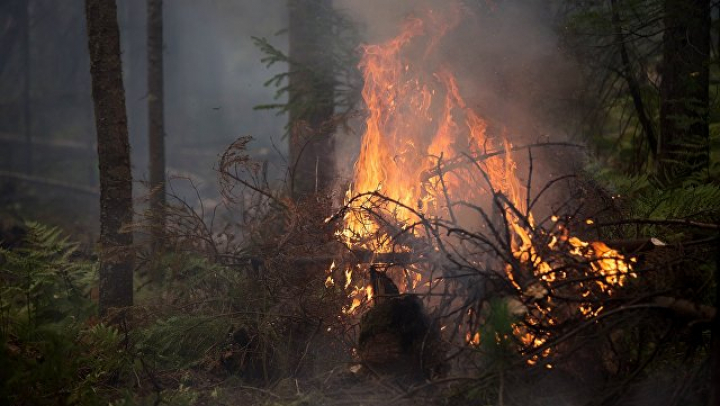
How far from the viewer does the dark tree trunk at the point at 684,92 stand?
6.35 metres

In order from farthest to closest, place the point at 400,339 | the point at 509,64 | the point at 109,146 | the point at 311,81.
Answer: the point at 311,81 < the point at 509,64 < the point at 109,146 < the point at 400,339

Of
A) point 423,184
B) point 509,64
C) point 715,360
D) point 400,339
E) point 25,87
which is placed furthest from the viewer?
point 25,87

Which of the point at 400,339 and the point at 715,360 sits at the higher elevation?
the point at 715,360

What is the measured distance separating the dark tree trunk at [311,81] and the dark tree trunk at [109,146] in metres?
3.24

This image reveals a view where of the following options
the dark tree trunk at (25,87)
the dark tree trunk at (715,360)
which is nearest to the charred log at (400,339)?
the dark tree trunk at (715,360)

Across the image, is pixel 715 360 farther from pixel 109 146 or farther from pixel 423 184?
pixel 109 146

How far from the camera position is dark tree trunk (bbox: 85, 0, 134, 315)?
5.93 m

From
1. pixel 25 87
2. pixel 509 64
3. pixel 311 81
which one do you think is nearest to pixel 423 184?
pixel 509 64

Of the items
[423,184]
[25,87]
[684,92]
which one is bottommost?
[423,184]

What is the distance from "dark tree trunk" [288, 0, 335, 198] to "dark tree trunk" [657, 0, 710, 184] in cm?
478

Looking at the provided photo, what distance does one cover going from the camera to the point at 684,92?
6832mm

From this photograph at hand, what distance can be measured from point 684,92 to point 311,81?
17.4 feet

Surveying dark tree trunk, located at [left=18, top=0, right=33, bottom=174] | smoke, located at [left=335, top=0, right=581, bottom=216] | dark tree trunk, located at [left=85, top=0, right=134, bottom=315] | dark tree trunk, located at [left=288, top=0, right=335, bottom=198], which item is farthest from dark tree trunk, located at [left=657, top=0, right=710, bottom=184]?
dark tree trunk, located at [left=18, top=0, right=33, bottom=174]

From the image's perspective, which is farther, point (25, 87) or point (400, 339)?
point (25, 87)
